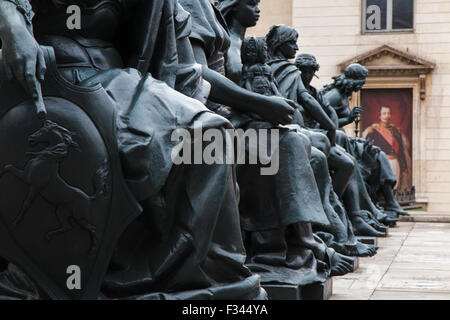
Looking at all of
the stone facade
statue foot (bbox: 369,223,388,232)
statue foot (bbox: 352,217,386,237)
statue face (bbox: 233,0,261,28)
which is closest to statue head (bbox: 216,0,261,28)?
statue face (bbox: 233,0,261,28)

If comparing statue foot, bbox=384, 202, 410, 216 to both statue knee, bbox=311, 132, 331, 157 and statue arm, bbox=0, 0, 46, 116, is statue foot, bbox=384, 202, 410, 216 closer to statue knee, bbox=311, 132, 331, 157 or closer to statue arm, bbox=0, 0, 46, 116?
statue knee, bbox=311, 132, 331, 157

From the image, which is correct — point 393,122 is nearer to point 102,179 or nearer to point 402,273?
point 402,273

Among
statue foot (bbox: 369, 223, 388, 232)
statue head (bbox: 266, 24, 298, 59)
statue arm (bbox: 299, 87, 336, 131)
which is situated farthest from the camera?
statue foot (bbox: 369, 223, 388, 232)

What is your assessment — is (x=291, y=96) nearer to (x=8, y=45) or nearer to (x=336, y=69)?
(x=8, y=45)

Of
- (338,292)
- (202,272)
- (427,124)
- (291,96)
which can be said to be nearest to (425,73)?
(427,124)

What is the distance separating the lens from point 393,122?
22812 millimetres

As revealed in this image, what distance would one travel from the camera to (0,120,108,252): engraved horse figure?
319 centimetres

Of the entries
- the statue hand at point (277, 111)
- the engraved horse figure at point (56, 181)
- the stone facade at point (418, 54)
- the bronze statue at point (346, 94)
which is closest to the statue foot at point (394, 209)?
the bronze statue at point (346, 94)

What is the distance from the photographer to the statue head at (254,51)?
17.2 ft

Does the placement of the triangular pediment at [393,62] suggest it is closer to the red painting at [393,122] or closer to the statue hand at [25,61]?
the red painting at [393,122]

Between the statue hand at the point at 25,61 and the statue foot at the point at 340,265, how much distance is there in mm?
2405

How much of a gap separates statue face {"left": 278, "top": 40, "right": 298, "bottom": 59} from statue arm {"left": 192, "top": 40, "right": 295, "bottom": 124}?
2148 mm

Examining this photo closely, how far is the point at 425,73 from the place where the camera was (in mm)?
22312

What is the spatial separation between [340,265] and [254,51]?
135cm
